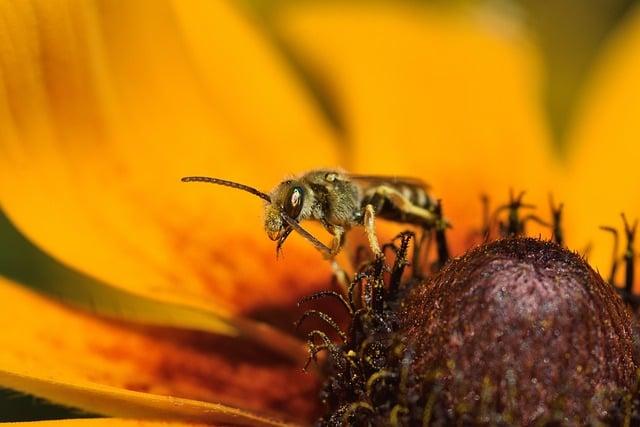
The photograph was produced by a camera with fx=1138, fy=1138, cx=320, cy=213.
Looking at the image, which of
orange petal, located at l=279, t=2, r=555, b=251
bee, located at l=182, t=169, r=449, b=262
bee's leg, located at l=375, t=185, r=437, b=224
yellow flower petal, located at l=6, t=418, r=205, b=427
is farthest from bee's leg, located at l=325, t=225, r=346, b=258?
orange petal, located at l=279, t=2, r=555, b=251

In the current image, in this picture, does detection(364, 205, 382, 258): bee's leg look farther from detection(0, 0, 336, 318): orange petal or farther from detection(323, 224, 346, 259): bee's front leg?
detection(0, 0, 336, 318): orange petal

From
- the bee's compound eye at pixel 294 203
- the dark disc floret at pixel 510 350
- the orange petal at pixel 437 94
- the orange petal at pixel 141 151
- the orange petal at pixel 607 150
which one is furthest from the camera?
the orange petal at pixel 437 94

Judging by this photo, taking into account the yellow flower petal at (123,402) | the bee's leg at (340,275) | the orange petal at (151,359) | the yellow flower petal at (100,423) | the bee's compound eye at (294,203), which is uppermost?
the bee's compound eye at (294,203)

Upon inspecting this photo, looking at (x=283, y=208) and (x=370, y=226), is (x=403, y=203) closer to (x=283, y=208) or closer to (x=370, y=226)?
(x=370, y=226)

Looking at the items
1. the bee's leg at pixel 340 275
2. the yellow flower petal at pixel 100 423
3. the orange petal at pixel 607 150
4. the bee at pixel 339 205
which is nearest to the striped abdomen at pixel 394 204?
the bee at pixel 339 205

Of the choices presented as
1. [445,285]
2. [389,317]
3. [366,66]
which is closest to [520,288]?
[445,285]

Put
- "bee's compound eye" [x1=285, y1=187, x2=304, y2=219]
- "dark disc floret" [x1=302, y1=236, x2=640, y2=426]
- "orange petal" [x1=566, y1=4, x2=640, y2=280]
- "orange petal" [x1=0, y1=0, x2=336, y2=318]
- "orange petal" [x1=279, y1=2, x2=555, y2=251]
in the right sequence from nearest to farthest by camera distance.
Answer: "dark disc floret" [x1=302, y1=236, x2=640, y2=426]
"bee's compound eye" [x1=285, y1=187, x2=304, y2=219]
"orange petal" [x1=0, y1=0, x2=336, y2=318]
"orange petal" [x1=566, y1=4, x2=640, y2=280]
"orange petal" [x1=279, y1=2, x2=555, y2=251]

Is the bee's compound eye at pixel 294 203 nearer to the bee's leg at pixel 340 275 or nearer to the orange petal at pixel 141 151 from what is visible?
the bee's leg at pixel 340 275

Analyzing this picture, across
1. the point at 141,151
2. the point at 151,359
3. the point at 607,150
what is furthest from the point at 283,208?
the point at 607,150
